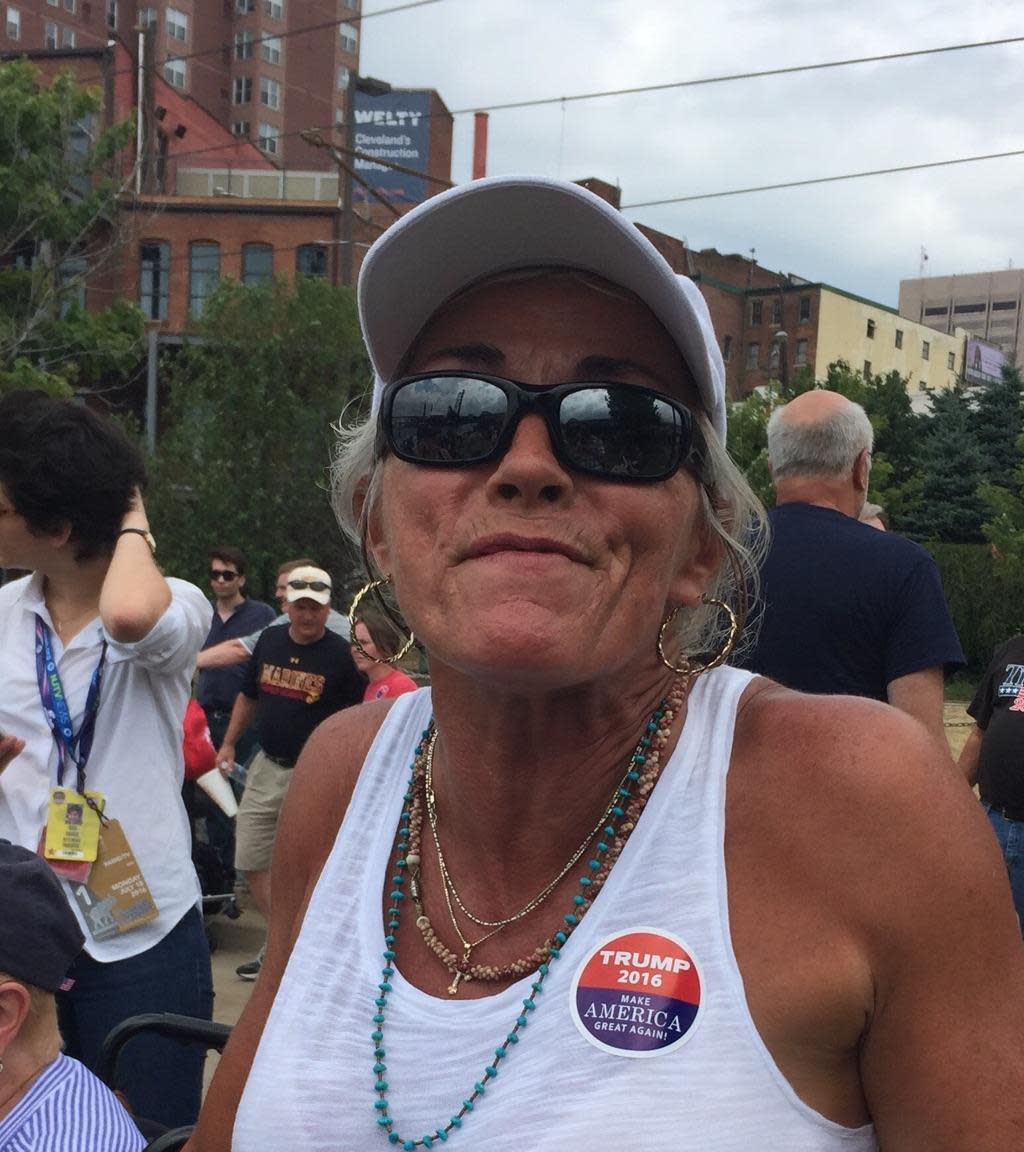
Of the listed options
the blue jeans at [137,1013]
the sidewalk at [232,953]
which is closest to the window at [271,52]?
the sidewalk at [232,953]

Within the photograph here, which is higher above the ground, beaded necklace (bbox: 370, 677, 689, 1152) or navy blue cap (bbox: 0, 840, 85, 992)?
beaded necklace (bbox: 370, 677, 689, 1152)

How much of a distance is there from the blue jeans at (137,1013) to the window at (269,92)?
85113 millimetres

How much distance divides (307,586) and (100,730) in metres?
3.88

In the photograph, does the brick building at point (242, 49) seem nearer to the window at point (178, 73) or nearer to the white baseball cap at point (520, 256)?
the window at point (178, 73)

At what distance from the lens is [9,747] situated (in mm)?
2861

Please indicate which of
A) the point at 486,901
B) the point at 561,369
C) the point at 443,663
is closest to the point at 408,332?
the point at 561,369

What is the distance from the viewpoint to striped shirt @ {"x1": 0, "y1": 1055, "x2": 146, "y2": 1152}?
2336 mm

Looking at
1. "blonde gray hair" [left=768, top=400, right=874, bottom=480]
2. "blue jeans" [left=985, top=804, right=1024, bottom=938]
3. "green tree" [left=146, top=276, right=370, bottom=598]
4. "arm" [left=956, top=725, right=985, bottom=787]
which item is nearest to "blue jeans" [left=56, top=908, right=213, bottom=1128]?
"blonde gray hair" [left=768, top=400, right=874, bottom=480]

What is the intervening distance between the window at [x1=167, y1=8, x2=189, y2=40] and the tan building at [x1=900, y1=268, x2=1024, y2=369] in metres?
64.5

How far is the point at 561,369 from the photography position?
1.46 meters

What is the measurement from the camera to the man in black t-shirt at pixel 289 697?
6.83 metres

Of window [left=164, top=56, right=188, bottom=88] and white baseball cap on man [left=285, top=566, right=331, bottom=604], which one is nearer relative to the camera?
white baseball cap on man [left=285, top=566, right=331, bottom=604]

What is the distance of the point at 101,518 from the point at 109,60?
3501 cm

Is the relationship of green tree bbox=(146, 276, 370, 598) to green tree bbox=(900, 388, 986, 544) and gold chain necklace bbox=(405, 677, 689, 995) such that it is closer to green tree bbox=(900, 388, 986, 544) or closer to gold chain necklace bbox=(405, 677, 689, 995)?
gold chain necklace bbox=(405, 677, 689, 995)
